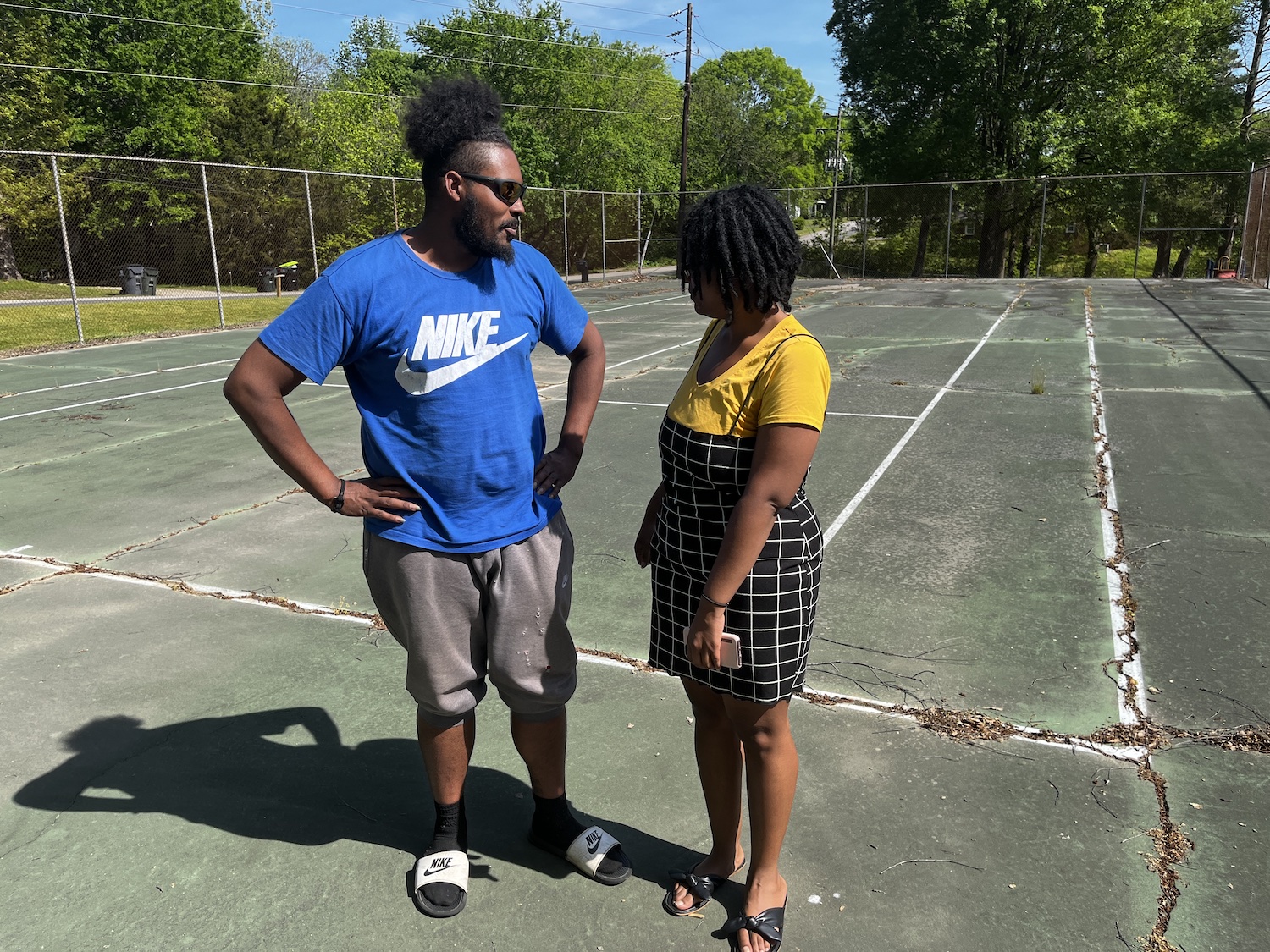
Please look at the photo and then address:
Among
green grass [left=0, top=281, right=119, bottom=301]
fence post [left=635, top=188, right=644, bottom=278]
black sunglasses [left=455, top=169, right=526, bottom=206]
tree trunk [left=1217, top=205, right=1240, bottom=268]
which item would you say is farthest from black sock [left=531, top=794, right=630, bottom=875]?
tree trunk [left=1217, top=205, right=1240, bottom=268]

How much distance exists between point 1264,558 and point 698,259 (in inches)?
160

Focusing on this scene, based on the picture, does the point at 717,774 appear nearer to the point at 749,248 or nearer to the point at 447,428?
the point at 447,428

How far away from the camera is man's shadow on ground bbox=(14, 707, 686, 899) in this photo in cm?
254

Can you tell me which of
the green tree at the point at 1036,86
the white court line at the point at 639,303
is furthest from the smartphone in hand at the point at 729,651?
the green tree at the point at 1036,86

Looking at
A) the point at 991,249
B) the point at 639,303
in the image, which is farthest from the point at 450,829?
the point at 991,249

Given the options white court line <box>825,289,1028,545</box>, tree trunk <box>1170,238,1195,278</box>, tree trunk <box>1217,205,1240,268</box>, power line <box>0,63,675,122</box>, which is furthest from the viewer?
tree trunk <box>1170,238,1195,278</box>

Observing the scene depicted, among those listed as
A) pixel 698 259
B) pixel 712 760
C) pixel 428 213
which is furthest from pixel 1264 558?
A: pixel 428 213

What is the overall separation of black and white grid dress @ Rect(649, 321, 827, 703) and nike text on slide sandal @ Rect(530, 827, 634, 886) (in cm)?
62

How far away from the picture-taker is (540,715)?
237cm

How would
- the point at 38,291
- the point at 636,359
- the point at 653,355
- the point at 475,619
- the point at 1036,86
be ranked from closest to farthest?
the point at 475,619
the point at 636,359
the point at 653,355
the point at 38,291
the point at 1036,86

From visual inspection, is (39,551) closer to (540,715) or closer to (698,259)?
(540,715)

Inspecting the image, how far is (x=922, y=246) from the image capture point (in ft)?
102

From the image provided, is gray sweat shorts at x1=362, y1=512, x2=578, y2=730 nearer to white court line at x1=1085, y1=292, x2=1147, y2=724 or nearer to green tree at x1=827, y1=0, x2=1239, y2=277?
white court line at x1=1085, y1=292, x2=1147, y2=724

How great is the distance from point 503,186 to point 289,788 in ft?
6.33
